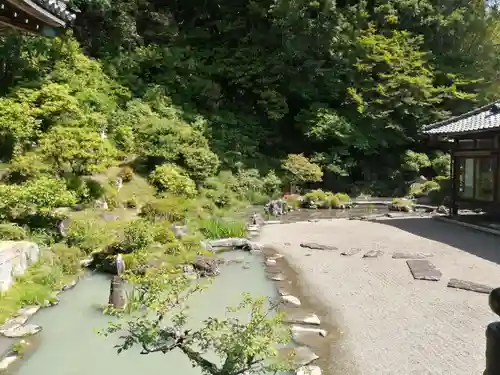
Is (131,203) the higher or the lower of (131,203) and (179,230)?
the higher

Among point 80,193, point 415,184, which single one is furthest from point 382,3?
point 80,193

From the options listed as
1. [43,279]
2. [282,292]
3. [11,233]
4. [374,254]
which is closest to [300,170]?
[374,254]

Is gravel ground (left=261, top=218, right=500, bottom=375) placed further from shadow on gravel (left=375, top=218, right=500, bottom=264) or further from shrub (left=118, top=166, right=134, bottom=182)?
shrub (left=118, top=166, right=134, bottom=182)

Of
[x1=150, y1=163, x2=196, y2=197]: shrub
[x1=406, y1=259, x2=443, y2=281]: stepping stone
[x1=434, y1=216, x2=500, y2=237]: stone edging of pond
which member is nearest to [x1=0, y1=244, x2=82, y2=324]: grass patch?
[x1=150, y1=163, x2=196, y2=197]: shrub

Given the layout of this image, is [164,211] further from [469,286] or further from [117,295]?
[469,286]

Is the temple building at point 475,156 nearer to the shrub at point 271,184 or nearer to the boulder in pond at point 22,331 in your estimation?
the shrub at point 271,184

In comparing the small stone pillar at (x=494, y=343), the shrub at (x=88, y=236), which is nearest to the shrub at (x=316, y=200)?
the shrub at (x=88, y=236)

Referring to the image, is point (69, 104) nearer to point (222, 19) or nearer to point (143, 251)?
point (143, 251)
